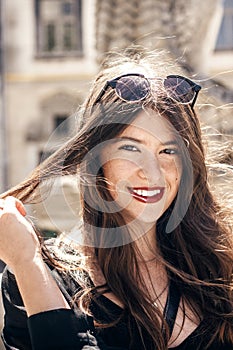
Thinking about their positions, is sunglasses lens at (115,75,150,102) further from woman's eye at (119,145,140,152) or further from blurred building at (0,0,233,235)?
blurred building at (0,0,233,235)

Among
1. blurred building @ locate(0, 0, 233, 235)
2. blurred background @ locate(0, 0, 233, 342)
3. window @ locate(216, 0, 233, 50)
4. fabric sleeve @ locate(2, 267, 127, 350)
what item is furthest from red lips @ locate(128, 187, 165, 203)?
window @ locate(216, 0, 233, 50)

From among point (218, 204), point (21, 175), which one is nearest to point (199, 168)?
point (218, 204)

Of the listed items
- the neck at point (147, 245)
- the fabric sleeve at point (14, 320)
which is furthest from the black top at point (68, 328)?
the neck at point (147, 245)

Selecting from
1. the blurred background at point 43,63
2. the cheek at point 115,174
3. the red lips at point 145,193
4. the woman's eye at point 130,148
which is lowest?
the blurred background at point 43,63

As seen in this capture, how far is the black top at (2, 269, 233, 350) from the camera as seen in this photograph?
1.29 m

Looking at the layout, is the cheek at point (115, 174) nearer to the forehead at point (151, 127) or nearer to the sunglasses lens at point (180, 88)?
the forehead at point (151, 127)

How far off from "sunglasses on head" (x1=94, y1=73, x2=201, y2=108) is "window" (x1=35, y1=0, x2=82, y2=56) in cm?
1168

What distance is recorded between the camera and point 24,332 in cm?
139

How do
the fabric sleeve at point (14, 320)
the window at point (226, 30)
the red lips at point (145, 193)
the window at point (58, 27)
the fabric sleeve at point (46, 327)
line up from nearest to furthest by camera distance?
the fabric sleeve at point (46, 327), the fabric sleeve at point (14, 320), the red lips at point (145, 193), the window at point (226, 30), the window at point (58, 27)

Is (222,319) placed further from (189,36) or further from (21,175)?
(21,175)

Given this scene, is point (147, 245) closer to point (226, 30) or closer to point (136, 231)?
point (136, 231)

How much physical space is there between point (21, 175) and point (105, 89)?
1111 cm

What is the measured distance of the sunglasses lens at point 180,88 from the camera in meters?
1.58

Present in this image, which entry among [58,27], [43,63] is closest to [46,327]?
[43,63]
